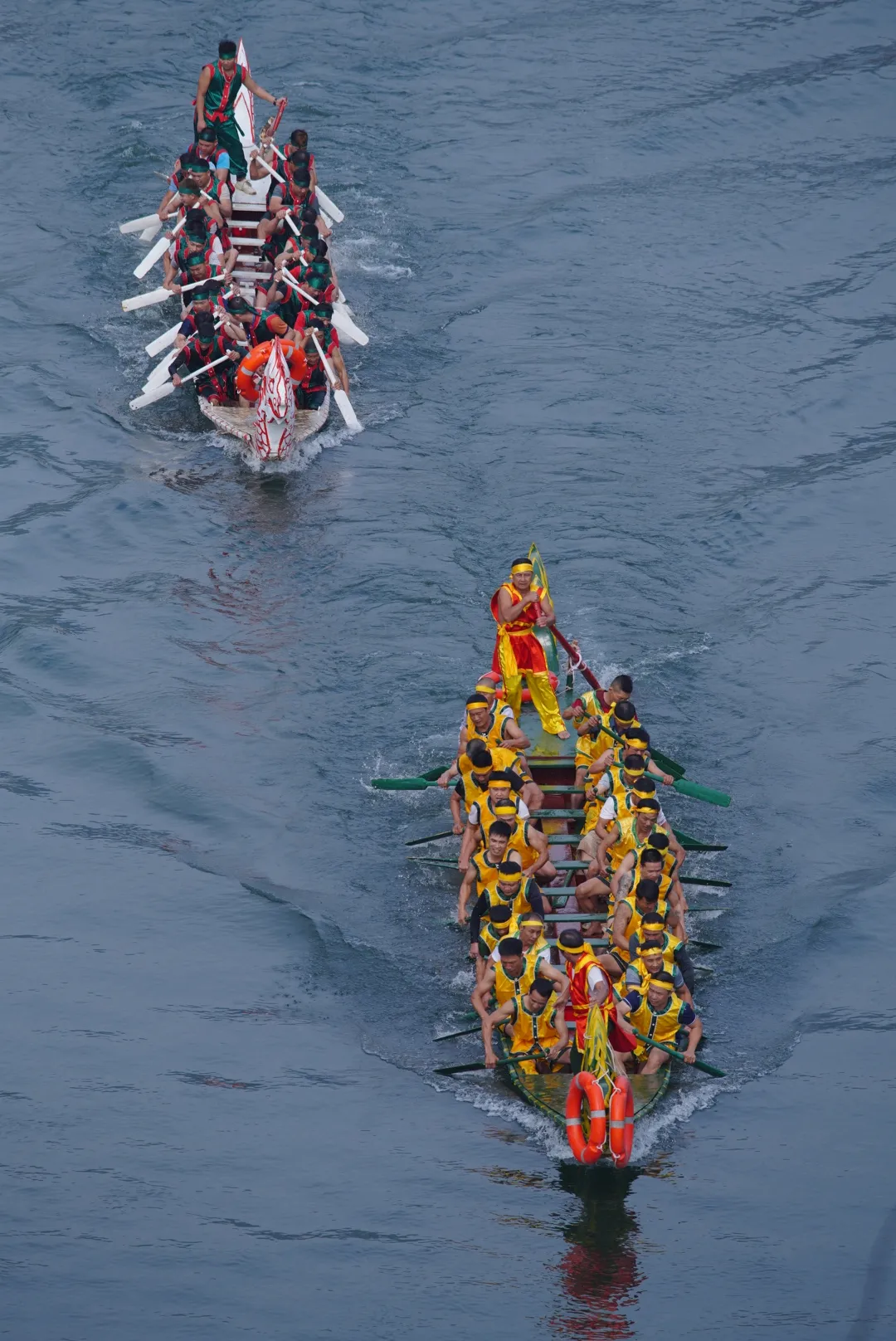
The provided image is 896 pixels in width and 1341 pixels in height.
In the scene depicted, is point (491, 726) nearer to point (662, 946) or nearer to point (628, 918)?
point (628, 918)

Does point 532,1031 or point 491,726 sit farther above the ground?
point 491,726

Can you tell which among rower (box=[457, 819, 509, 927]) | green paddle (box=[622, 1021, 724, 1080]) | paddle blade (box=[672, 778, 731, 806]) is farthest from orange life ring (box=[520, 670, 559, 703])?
green paddle (box=[622, 1021, 724, 1080])

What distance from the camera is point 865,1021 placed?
21.4m

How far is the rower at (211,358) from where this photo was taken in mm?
31859

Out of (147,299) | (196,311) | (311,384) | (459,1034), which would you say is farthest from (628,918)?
(147,299)

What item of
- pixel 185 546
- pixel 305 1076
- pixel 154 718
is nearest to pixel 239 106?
pixel 185 546

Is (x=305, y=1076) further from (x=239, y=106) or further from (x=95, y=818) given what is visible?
(x=239, y=106)

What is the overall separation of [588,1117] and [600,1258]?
1171mm

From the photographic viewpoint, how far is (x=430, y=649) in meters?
27.5

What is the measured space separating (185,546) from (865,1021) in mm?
12488

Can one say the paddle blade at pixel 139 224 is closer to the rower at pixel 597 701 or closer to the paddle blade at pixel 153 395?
the paddle blade at pixel 153 395

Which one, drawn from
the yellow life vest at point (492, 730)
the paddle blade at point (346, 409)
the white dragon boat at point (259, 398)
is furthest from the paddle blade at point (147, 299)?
the yellow life vest at point (492, 730)

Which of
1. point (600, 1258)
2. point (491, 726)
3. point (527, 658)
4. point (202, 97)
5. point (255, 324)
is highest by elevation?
point (202, 97)

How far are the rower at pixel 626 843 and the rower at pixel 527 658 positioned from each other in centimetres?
223
